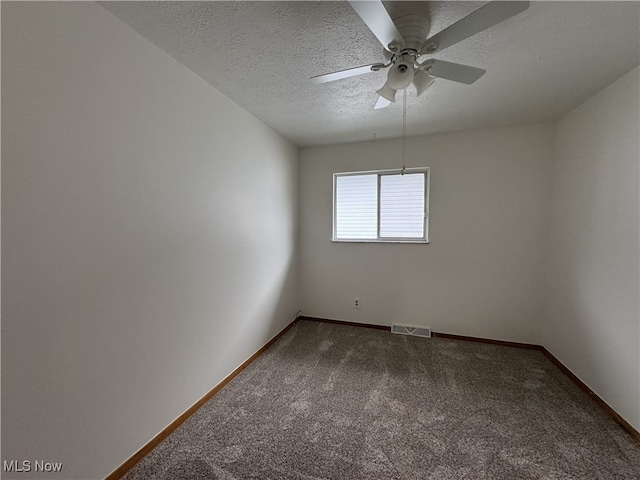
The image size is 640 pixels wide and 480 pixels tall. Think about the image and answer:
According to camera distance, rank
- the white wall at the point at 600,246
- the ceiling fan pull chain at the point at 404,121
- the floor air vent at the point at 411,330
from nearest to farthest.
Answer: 1. the white wall at the point at 600,246
2. the ceiling fan pull chain at the point at 404,121
3. the floor air vent at the point at 411,330

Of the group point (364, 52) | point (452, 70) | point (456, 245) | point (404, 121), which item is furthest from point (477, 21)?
point (456, 245)

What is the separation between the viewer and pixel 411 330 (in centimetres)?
300

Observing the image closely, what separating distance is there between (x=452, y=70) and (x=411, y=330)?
8.66 ft

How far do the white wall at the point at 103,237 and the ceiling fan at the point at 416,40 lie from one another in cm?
100

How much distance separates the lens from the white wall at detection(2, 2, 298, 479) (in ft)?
3.13

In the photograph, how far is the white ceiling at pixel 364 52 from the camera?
120 centimetres

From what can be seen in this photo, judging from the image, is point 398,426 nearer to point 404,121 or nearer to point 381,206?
point 381,206

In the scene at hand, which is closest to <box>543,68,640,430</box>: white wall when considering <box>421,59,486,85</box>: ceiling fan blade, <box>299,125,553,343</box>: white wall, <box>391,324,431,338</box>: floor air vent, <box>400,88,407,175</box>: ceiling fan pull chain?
<box>299,125,553,343</box>: white wall

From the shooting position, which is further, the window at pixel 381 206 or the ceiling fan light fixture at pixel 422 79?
the window at pixel 381 206

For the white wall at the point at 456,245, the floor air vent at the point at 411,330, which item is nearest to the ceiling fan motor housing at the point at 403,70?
the white wall at the point at 456,245

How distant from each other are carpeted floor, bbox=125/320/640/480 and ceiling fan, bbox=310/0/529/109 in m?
2.06

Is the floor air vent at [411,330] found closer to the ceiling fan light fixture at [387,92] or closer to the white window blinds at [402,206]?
the white window blinds at [402,206]

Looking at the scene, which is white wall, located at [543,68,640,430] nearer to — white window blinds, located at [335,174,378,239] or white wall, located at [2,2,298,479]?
white window blinds, located at [335,174,378,239]

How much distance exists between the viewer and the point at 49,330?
103 centimetres
